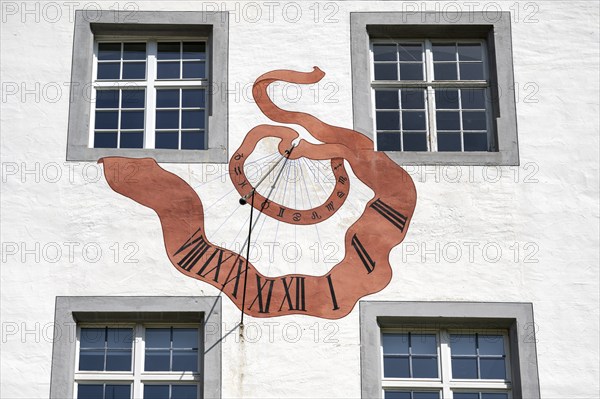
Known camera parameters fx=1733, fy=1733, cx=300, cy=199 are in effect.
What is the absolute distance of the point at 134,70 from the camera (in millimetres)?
16234

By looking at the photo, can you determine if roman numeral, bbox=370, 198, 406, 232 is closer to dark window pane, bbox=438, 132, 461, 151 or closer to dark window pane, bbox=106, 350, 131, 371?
dark window pane, bbox=438, 132, 461, 151

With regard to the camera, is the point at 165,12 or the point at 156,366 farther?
the point at 165,12

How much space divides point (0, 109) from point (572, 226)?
525 centimetres

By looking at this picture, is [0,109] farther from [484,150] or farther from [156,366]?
[484,150]

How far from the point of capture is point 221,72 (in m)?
15.9

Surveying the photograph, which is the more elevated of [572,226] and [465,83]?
[465,83]

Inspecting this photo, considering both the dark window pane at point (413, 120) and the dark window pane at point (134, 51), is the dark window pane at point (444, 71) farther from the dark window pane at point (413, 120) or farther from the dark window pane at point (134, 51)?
the dark window pane at point (134, 51)

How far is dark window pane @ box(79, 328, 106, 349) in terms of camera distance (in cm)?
1488

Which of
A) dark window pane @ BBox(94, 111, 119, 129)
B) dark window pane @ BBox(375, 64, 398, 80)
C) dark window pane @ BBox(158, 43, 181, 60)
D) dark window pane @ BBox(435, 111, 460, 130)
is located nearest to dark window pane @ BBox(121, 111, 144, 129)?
dark window pane @ BBox(94, 111, 119, 129)

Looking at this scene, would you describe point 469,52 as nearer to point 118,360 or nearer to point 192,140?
point 192,140

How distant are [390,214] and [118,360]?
2.72 metres

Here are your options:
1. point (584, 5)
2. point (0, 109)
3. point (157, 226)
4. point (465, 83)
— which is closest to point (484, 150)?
point (465, 83)

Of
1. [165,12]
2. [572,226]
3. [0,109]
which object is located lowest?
[572,226]

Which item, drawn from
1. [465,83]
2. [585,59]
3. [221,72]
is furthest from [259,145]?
[585,59]
